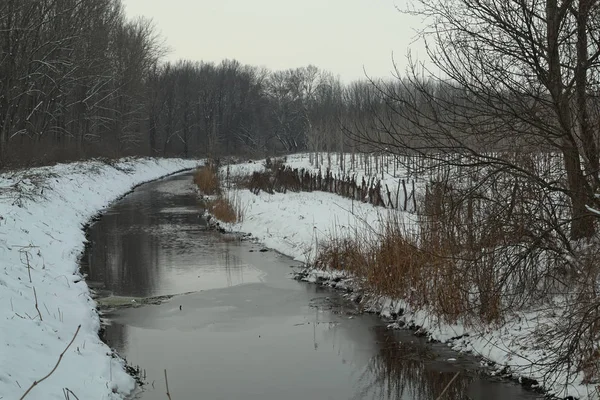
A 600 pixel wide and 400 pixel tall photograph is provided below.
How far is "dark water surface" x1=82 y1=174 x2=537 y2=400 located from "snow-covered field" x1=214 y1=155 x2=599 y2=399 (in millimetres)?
275

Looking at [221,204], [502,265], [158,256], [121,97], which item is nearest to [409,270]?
[502,265]

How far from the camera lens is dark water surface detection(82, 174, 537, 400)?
19.1 ft

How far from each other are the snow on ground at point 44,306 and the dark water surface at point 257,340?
49cm

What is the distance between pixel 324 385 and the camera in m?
5.90

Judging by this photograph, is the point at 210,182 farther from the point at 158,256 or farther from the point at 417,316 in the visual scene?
the point at 417,316

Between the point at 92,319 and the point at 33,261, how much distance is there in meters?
2.02

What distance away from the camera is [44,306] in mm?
6738

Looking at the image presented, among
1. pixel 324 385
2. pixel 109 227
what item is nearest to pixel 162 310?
pixel 324 385

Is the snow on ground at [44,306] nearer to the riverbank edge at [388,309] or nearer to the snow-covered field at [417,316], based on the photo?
the riverbank edge at [388,309]

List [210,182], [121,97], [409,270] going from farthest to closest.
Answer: [121,97], [210,182], [409,270]

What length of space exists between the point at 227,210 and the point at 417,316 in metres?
10.6

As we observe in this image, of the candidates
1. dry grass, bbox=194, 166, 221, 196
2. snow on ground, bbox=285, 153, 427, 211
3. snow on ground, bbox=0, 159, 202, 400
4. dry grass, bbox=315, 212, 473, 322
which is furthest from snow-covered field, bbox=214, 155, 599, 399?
dry grass, bbox=194, 166, 221, 196

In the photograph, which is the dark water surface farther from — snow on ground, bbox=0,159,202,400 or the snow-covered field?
snow on ground, bbox=0,159,202,400

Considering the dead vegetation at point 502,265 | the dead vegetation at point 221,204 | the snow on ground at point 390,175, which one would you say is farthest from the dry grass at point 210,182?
the dead vegetation at point 502,265
